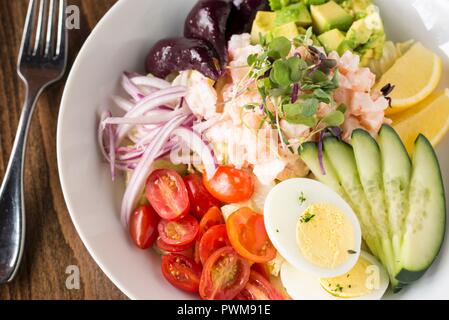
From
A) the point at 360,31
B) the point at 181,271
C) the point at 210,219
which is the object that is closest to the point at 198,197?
the point at 210,219

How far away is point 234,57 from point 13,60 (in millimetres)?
1131

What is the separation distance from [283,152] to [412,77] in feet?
2.35

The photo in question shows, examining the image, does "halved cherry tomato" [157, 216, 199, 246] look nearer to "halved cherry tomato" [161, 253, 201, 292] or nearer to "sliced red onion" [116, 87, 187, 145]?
"halved cherry tomato" [161, 253, 201, 292]

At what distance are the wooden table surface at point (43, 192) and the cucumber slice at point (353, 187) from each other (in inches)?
44.2

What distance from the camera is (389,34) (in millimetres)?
2762

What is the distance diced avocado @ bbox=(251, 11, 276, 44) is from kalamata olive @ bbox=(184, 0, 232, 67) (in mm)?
135

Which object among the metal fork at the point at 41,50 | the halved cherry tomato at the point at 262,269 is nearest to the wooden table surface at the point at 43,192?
the metal fork at the point at 41,50

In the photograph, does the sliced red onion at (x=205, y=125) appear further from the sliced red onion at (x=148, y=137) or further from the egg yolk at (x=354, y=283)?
the egg yolk at (x=354, y=283)

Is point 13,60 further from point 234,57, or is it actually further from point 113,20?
point 234,57

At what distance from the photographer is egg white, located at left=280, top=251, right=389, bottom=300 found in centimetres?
231

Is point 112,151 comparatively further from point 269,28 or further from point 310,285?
point 310,285

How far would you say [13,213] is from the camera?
260cm

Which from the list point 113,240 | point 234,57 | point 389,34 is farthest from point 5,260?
point 389,34

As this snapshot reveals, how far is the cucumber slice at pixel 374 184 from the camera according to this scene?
2285mm
